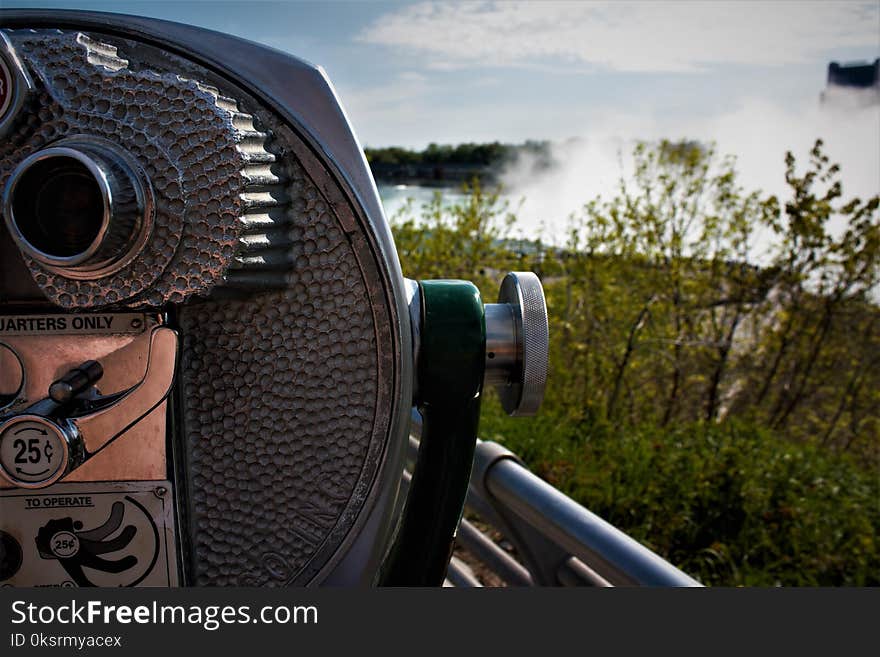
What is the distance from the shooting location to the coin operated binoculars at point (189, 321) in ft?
2.76

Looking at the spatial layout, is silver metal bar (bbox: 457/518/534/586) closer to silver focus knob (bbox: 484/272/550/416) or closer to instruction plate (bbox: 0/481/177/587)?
silver focus knob (bbox: 484/272/550/416)

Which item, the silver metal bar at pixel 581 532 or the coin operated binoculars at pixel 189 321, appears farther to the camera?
the silver metal bar at pixel 581 532

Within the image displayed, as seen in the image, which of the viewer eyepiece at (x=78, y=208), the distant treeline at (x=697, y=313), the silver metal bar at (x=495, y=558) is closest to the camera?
the viewer eyepiece at (x=78, y=208)

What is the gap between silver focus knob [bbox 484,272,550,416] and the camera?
1.11 meters

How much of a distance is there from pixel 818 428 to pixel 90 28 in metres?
4.81

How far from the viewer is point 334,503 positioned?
99 cm

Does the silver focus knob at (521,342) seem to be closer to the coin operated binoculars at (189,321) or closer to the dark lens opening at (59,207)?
the coin operated binoculars at (189,321)

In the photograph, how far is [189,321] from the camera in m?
0.93

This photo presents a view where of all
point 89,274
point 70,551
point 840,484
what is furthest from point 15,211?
point 840,484

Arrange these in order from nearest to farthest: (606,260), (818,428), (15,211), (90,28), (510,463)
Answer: (15,211)
(90,28)
(510,463)
(606,260)
(818,428)

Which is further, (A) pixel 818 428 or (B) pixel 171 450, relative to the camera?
(A) pixel 818 428

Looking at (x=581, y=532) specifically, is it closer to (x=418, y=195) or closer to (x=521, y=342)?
(x=521, y=342)

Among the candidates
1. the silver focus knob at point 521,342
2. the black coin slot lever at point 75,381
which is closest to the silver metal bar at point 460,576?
the silver focus knob at point 521,342

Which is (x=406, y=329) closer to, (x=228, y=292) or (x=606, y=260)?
(x=228, y=292)
